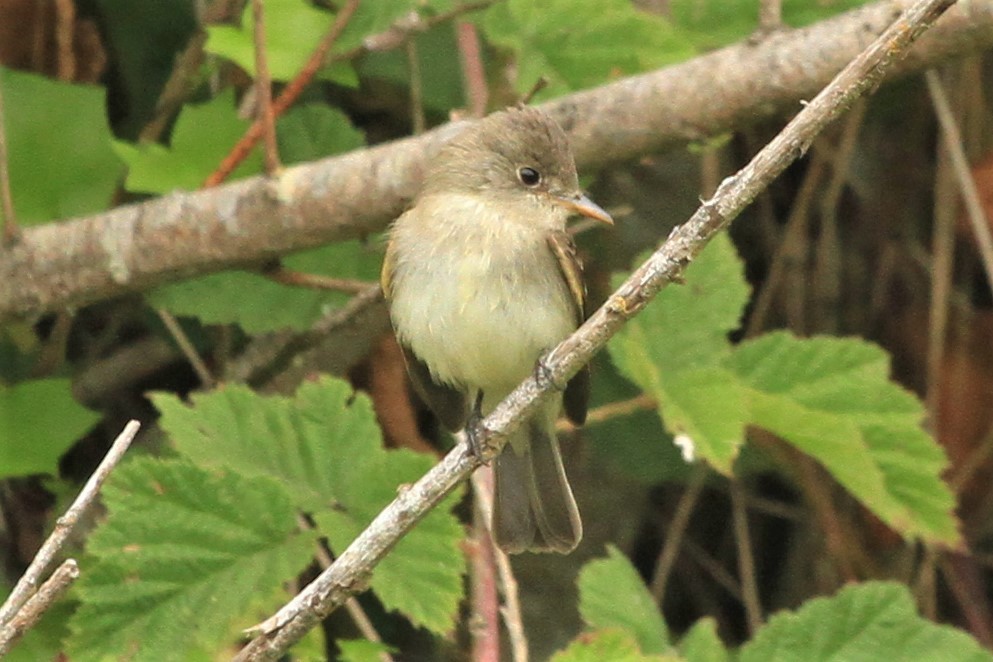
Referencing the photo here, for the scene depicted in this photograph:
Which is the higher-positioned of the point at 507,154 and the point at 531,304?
the point at 507,154

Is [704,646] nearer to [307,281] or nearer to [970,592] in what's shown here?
[307,281]

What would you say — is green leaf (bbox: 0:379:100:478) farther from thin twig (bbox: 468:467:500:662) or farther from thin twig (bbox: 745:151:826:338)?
thin twig (bbox: 745:151:826:338)

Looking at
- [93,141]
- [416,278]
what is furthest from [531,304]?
[93,141]

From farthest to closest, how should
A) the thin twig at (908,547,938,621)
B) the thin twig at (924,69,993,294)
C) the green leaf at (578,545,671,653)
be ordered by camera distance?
the thin twig at (908,547,938,621), the thin twig at (924,69,993,294), the green leaf at (578,545,671,653)

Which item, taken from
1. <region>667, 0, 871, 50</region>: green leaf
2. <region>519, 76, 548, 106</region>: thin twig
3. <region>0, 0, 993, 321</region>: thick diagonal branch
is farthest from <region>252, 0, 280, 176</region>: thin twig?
<region>667, 0, 871, 50</region>: green leaf

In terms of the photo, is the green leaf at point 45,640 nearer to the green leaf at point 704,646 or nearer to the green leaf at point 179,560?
the green leaf at point 179,560

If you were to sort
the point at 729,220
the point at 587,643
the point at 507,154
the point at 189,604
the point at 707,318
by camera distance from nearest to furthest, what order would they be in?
the point at 729,220 → the point at 587,643 → the point at 189,604 → the point at 507,154 → the point at 707,318

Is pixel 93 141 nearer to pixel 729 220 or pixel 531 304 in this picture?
pixel 531 304
